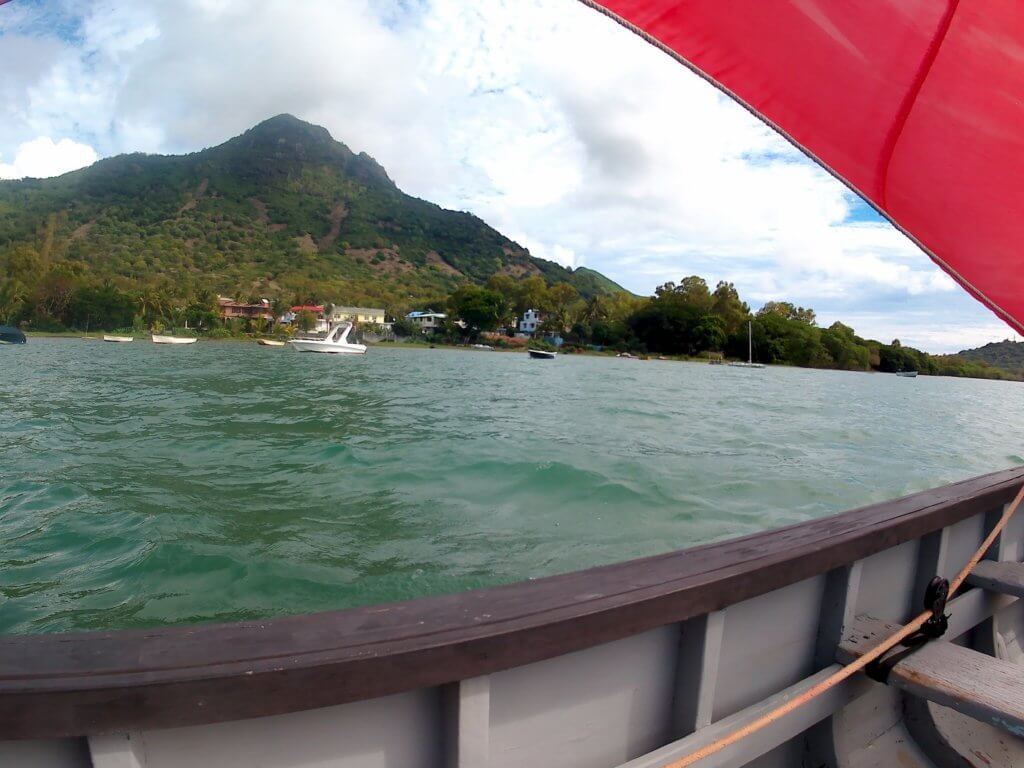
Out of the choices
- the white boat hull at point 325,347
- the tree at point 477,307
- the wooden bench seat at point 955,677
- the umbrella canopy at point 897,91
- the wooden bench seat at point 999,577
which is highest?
the tree at point 477,307

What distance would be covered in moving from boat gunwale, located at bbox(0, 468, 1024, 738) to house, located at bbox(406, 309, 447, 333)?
243 ft

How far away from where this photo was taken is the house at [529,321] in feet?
283

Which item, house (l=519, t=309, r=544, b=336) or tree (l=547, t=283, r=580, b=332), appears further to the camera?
house (l=519, t=309, r=544, b=336)

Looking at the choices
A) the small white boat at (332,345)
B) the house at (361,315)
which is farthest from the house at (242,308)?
the small white boat at (332,345)

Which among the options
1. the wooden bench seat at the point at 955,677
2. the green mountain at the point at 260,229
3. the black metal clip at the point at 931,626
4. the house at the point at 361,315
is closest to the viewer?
the wooden bench seat at the point at 955,677

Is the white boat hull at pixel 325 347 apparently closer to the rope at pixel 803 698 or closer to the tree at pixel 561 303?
the rope at pixel 803 698

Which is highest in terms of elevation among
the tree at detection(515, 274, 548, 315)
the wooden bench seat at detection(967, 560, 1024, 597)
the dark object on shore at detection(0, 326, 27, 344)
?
the tree at detection(515, 274, 548, 315)

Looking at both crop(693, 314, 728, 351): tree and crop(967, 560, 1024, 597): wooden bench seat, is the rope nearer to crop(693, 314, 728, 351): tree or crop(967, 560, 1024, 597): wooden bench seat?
crop(967, 560, 1024, 597): wooden bench seat

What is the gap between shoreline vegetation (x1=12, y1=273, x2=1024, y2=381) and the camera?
5356 centimetres

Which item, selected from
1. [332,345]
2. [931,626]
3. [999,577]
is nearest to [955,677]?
[931,626]

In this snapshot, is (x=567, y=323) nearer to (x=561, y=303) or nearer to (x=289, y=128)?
(x=561, y=303)

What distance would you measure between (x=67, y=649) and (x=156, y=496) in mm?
4206

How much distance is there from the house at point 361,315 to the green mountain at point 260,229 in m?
3.53

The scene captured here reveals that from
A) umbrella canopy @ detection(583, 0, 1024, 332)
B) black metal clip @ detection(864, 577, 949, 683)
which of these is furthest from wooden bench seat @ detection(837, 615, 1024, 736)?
umbrella canopy @ detection(583, 0, 1024, 332)
